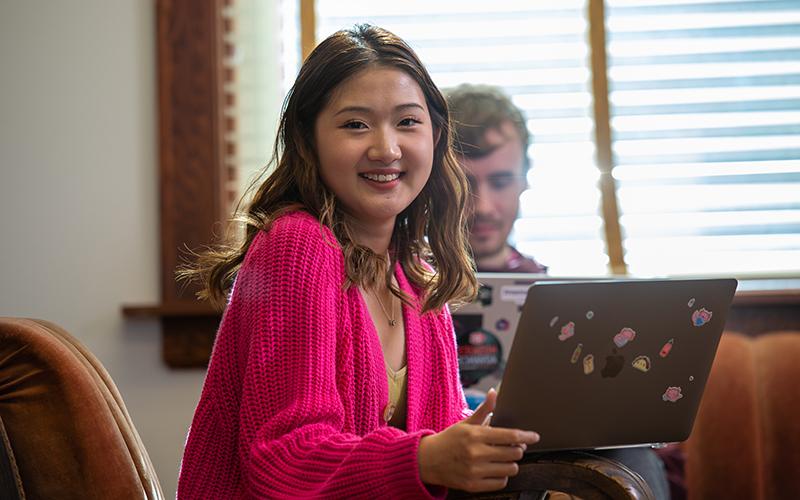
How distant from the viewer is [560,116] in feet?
9.27

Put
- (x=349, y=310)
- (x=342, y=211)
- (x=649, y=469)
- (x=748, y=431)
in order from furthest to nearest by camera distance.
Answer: (x=748, y=431)
(x=649, y=469)
(x=342, y=211)
(x=349, y=310)

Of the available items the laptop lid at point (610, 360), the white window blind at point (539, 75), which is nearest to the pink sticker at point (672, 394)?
the laptop lid at point (610, 360)

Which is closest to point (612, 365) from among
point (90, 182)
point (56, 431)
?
point (56, 431)

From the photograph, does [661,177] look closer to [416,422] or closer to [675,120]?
[675,120]

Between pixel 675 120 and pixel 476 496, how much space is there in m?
2.04

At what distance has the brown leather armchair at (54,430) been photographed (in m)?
1.12

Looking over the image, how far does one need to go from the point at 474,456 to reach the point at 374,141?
1.53ft

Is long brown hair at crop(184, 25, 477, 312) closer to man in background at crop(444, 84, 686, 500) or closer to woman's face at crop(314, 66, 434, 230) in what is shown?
woman's face at crop(314, 66, 434, 230)

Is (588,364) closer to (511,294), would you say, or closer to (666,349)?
(666,349)

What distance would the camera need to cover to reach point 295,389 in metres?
1.09

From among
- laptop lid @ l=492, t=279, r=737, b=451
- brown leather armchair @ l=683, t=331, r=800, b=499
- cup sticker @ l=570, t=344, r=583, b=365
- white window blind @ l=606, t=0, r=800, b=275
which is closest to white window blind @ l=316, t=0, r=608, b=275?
white window blind @ l=606, t=0, r=800, b=275

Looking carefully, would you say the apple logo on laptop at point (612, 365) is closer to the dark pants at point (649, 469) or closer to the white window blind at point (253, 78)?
the dark pants at point (649, 469)

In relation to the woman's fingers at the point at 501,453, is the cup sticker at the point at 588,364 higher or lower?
higher

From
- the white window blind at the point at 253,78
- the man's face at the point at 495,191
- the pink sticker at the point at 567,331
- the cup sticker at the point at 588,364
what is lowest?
the cup sticker at the point at 588,364
